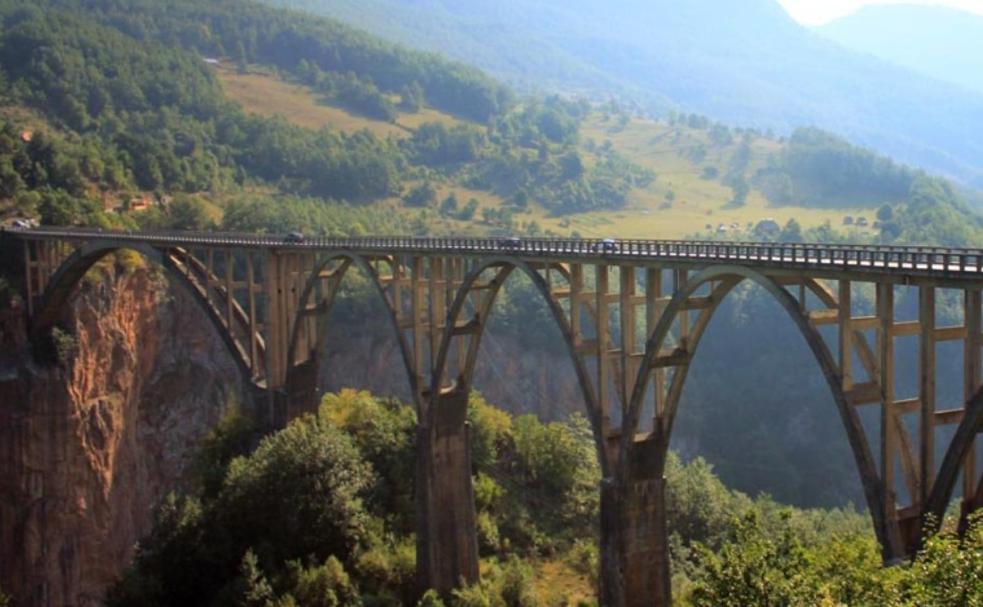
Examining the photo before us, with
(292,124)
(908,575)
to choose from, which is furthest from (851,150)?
(908,575)

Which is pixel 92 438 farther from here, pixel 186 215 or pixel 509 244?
pixel 509 244

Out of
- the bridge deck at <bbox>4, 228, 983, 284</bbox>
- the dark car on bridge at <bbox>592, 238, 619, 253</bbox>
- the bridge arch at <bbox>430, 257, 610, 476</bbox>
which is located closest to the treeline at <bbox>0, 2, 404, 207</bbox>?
the bridge deck at <bbox>4, 228, 983, 284</bbox>

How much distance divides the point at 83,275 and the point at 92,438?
1041cm

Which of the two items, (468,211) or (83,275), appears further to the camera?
(468,211)

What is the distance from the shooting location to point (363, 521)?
44344 millimetres

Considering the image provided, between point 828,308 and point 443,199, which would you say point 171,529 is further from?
point 443,199

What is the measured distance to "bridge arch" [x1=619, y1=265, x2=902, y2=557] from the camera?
23.0 metres

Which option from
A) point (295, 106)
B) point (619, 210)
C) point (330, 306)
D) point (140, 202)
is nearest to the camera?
point (330, 306)

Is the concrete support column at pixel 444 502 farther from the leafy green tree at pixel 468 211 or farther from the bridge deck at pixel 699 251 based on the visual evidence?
the leafy green tree at pixel 468 211

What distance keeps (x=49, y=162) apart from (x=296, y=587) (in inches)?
A: 2377

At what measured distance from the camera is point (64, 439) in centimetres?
6462

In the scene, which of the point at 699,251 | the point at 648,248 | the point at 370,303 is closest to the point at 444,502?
the point at 648,248

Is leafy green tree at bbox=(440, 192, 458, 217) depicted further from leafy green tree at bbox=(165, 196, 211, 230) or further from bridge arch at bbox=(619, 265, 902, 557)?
bridge arch at bbox=(619, 265, 902, 557)

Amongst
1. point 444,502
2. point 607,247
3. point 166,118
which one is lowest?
point 444,502
